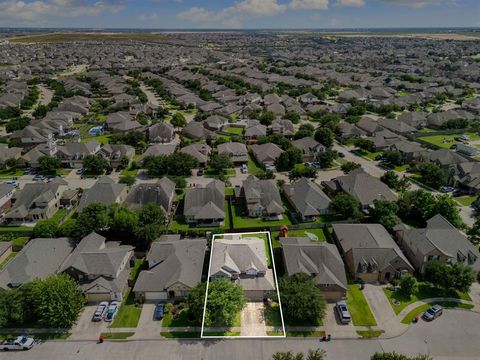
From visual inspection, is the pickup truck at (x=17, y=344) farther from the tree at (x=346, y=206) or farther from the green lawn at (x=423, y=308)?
the tree at (x=346, y=206)

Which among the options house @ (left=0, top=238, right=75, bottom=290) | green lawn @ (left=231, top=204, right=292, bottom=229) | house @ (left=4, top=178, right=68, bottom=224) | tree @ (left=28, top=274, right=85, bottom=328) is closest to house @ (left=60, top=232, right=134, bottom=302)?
house @ (left=0, top=238, right=75, bottom=290)

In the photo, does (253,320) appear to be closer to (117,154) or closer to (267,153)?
(267,153)

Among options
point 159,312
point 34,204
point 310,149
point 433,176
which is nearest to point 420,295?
point 159,312

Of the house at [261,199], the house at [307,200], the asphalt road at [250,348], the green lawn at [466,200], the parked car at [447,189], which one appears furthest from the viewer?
the parked car at [447,189]

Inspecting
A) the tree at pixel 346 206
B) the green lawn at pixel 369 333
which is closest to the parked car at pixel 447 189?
the tree at pixel 346 206

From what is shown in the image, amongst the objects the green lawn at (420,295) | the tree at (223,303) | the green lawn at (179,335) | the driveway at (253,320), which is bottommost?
the green lawn at (420,295)

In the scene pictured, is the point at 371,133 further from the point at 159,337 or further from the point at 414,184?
the point at 159,337
